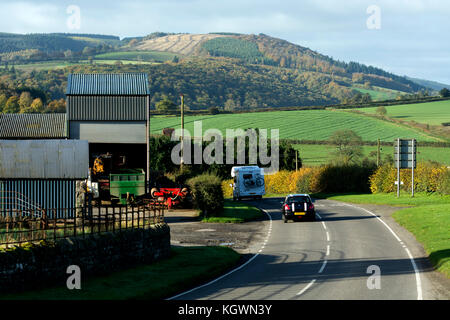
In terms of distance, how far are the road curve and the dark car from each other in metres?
1.88

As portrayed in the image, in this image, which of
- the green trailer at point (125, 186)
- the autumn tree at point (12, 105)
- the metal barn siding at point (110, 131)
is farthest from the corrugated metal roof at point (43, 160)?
the autumn tree at point (12, 105)

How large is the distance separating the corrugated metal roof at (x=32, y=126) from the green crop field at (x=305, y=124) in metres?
52.8

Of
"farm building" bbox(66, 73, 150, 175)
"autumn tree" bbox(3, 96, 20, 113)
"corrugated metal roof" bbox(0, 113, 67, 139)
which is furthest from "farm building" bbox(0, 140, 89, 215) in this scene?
→ "autumn tree" bbox(3, 96, 20, 113)

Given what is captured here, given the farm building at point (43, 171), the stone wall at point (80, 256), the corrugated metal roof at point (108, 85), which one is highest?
the corrugated metal roof at point (108, 85)

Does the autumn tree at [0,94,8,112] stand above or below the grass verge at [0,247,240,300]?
above

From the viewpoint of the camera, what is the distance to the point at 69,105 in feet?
140

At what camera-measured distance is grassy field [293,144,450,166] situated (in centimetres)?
8394

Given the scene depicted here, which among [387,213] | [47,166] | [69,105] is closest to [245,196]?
[387,213]

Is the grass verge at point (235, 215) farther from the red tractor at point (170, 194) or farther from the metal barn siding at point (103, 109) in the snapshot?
the metal barn siding at point (103, 109)

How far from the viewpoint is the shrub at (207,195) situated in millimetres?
41594

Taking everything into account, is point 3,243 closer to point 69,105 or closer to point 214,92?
point 69,105

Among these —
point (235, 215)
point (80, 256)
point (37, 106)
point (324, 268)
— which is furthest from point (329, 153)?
point (80, 256)

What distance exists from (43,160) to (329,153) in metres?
70.4

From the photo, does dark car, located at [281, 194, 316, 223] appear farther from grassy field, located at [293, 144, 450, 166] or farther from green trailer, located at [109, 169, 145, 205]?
grassy field, located at [293, 144, 450, 166]
